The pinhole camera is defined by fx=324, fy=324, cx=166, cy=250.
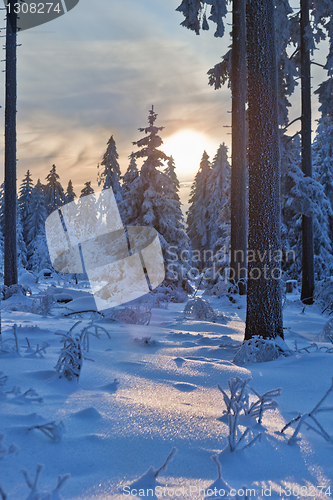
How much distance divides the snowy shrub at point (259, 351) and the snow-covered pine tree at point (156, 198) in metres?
10.3

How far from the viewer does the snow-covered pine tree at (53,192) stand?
121 ft

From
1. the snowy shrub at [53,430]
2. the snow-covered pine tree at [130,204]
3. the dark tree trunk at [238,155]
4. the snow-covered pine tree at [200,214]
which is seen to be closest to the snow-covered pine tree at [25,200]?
the snow-covered pine tree at [200,214]

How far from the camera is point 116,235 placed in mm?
15031

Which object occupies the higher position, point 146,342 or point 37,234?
point 37,234

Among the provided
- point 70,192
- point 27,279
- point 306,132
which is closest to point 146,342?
point 306,132

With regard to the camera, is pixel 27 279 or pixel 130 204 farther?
pixel 27 279

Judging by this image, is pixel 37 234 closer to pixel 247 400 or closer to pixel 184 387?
pixel 184 387

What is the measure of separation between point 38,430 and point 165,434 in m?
0.71

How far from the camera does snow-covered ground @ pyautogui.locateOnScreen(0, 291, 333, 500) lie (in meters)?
1.45

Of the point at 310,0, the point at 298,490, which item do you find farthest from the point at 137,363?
the point at 310,0

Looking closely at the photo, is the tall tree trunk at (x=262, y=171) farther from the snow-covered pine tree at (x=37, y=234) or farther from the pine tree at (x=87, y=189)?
the pine tree at (x=87, y=189)

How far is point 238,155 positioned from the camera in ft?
31.1

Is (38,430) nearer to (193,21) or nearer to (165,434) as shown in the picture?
(165,434)

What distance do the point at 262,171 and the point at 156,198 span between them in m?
10.4
